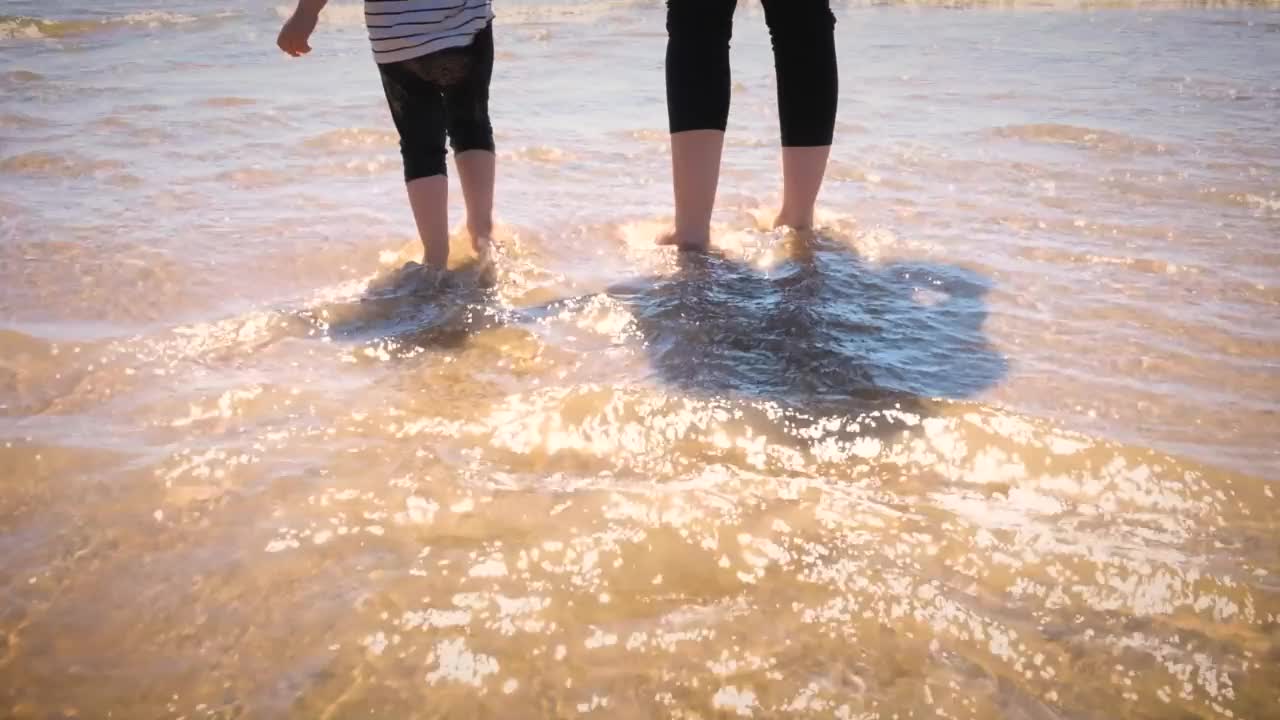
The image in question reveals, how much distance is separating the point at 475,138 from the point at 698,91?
69 centimetres

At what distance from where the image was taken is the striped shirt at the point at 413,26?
8.00 feet

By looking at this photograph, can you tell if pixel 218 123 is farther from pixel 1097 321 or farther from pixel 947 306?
pixel 1097 321

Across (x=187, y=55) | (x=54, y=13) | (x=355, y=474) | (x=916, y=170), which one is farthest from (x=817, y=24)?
(x=54, y=13)

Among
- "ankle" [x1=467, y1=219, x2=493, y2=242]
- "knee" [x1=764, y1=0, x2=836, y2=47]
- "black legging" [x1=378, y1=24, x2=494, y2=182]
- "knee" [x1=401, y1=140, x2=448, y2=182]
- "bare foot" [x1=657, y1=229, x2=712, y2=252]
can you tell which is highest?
"knee" [x1=764, y1=0, x2=836, y2=47]

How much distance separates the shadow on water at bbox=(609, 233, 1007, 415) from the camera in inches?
66.0

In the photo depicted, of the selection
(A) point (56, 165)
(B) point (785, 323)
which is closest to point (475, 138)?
(B) point (785, 323)

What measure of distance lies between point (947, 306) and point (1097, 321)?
313mm

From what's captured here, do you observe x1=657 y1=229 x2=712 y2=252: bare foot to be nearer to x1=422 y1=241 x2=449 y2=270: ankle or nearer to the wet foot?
the wet foot

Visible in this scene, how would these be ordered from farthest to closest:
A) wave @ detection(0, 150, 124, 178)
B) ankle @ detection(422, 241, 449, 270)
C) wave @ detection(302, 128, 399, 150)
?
wave @ detection(302, 128, 399, 150)
wave @ detection(0, 150, 124, 178)
ankle @ detection(422, 241, 449, 270)

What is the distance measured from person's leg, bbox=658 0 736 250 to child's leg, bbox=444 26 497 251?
56cm

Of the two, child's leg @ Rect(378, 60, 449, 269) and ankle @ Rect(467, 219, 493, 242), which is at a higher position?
child's leg @ Rect(378, 60, 449, 269)

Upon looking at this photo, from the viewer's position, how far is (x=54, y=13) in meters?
9.55

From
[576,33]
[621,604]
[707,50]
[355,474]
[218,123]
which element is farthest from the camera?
[576,33]

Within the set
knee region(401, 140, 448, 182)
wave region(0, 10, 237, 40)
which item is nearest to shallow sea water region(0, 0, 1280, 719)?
knee region(401, 140, 448, 182)
